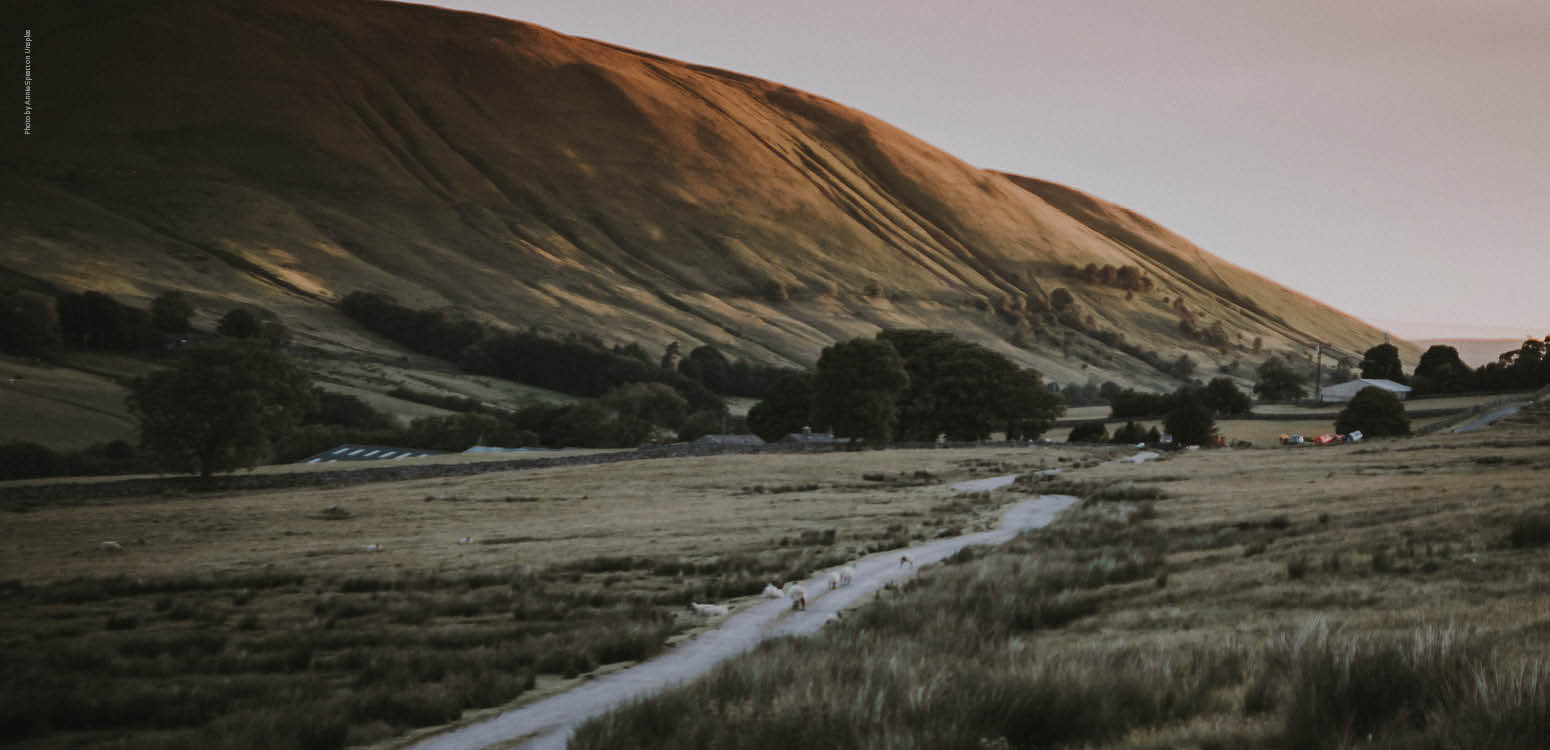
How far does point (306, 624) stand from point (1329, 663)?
20.6 metres

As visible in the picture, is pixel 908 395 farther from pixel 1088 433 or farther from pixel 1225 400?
pixel 1225 400

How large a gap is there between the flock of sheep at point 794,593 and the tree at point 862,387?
8118 cm

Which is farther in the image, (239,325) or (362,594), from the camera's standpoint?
(239,325)

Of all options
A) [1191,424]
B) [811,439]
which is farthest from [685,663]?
[1191,424]

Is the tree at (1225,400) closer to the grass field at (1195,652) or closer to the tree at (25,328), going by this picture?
the grass field at (1195,652)

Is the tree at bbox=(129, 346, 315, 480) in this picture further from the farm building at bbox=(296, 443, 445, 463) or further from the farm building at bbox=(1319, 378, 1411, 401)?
the farm building at bbox=(1319, 378, 1411, 401)

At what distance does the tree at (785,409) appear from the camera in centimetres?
13588

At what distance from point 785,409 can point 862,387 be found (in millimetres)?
26179

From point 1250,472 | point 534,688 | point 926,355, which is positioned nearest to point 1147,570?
point 534,688

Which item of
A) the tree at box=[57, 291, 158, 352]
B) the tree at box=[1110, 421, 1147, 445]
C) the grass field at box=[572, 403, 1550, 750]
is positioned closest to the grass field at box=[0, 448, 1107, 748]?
the grass field at box=[572, 403, 1550, 750]

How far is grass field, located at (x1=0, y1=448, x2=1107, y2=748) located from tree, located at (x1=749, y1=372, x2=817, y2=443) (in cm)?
6531

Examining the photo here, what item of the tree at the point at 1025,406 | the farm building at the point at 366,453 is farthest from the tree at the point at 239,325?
the tree at the point at 1025,406

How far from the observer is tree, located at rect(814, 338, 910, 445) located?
111750 millimetres

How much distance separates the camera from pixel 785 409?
449 ft
